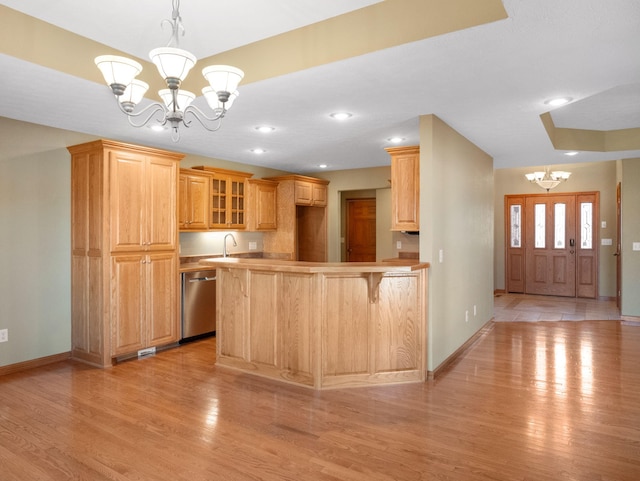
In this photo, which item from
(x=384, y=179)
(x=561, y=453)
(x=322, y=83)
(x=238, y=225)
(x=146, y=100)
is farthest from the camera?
(x=384, y=179)

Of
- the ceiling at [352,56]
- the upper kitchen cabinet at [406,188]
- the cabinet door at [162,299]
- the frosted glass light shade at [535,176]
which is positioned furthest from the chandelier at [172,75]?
the frosted glass light shade at [535,176]

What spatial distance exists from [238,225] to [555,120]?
4.26 metres

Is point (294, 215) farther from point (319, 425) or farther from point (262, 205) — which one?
point (319, 425)

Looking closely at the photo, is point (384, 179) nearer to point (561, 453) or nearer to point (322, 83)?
point (322, 83)

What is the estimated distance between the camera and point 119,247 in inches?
173

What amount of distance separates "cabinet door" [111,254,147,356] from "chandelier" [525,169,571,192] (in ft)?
22.2

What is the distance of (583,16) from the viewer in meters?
2.19

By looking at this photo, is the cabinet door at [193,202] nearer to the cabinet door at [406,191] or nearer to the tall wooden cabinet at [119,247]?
the tall wooden cabinet at [119,247]

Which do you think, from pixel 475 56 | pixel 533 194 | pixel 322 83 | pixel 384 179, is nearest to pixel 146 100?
pixel 322 83

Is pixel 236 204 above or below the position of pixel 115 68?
below

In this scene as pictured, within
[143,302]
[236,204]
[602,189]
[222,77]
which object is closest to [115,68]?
[222,77]

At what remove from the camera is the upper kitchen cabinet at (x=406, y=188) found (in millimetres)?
4324

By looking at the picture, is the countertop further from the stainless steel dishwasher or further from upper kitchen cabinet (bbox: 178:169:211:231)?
upper kitchen cabinet (bbox: 178:169:211:231)

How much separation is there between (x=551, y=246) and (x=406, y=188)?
221 inches
